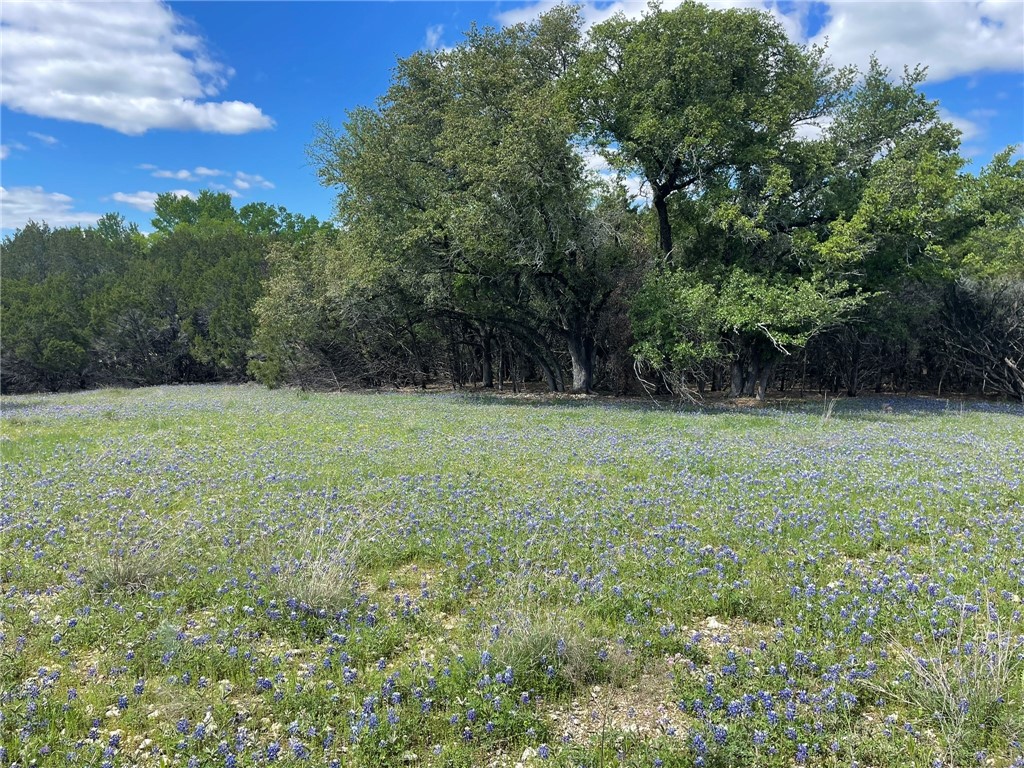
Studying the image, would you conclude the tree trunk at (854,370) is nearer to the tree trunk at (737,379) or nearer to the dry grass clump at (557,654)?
the tree trunk at (737,379)

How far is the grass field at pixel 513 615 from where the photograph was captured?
11.4ft

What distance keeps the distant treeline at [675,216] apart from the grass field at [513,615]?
1217 centimetres

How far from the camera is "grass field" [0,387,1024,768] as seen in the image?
137 inches

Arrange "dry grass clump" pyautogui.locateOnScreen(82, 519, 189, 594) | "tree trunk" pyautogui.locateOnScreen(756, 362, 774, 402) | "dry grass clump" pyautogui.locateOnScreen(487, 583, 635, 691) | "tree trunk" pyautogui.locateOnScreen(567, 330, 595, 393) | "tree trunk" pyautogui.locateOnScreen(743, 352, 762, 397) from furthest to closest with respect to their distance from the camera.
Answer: "tree trunk" pyautogui.locateOnScreen(567, 330, 595, 393)
"tree trunk" pyautogui.locateOnScreen(743, 352, 762, 397)
"tree trunk" pyautogui.locateOnScreen(756, 362, 774, 402)
"dry grass clump" pyautogui.locateOnScreen(82, 519, 189, 594)
"dry grass clump" pyautogui.locateOnScreen(487, 583, 635, 691)

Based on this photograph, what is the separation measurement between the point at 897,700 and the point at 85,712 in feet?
17.2

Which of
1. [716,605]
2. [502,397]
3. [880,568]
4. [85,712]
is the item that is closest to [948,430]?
[880,568]

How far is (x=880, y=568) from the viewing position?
18.7ft

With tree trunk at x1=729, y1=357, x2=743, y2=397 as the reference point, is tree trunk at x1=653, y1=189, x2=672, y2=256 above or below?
above

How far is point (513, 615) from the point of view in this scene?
442 centimetres

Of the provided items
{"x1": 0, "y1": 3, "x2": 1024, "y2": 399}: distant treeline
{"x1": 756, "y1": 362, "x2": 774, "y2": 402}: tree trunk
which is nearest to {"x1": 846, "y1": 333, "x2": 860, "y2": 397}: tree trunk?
{"x1": 0, "y1": 3, "x2": 1024, "y2": 399}: distant treeline

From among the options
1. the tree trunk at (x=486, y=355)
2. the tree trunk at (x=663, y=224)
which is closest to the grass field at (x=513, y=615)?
the tree trunk at (x=663, y=224)

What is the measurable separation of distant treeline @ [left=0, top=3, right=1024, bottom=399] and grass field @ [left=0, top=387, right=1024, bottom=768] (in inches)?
479

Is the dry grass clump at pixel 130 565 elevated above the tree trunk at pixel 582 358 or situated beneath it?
situated beneath

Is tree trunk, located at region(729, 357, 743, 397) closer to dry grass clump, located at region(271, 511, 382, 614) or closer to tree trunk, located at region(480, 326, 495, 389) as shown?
tree trunk, located at region(480, 326, 495, 389)
